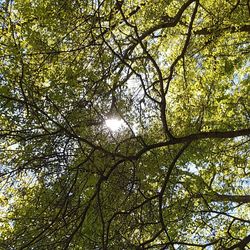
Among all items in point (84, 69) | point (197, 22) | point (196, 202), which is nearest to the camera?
point (84, 69)

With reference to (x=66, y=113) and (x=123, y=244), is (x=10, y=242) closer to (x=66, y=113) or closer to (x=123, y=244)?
(x=123, y=244)

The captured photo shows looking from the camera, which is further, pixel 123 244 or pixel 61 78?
pixel 61 78

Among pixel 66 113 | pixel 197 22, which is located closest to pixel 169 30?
pixel 197 22

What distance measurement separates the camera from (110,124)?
22.7 ft

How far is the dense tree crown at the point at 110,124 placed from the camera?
5552mm

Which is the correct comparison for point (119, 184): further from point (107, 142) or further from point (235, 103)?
point (235, 103)

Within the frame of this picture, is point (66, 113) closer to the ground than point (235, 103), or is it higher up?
closer to the ground

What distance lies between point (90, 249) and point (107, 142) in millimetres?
1723

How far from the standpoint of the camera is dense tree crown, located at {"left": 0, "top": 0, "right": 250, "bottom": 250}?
18.2 ft

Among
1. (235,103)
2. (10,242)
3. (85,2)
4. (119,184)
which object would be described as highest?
(235,103)

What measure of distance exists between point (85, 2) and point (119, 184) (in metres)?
2.73

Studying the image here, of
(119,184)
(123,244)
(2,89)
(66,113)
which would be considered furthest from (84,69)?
(123,244)

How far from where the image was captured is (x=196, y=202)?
8.40 meters

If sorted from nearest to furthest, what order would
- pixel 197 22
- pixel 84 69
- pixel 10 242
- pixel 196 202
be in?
pixel 10 242 < pixel 84 69 < pixel 196 202 < pixel 197 22
